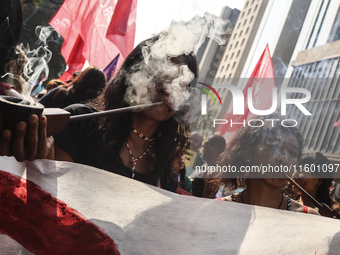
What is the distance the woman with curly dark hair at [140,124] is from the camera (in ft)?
4.58

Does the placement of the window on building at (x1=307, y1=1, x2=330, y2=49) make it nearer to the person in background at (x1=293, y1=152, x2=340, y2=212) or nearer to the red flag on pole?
the person in background at (x1=293, y1=152, x2=340, y2=212)

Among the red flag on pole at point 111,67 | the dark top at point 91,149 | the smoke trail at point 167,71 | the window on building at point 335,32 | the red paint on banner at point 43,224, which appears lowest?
the red paint on banner at point 43,224

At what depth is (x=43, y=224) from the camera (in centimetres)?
98

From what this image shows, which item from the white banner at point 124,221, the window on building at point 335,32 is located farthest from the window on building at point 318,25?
the white banner at point 124,221

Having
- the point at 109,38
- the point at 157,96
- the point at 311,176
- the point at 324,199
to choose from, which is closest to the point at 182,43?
the point at 157,96

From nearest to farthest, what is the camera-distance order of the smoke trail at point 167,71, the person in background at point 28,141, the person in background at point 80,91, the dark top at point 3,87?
the person in background at point 28,141 < the dark top at point 3,87 < the smoke trail at point 167,71 < the person in background at point 80,91

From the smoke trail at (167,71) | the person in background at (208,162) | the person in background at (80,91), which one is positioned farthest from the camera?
the person in background at (80,91)

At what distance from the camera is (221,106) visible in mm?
1678

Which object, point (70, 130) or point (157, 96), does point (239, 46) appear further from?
point (70, 130)

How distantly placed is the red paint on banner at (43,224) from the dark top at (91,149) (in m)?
0.35

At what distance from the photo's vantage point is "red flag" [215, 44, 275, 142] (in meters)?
1.66

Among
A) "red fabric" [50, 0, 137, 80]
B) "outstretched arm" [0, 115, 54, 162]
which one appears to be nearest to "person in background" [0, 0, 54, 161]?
"outstretched arm" [0, 115, 54, 162]

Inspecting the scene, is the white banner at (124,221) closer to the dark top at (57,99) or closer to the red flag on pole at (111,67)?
the dark top at (57,99)

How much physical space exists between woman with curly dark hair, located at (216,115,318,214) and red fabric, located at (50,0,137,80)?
1279mm
